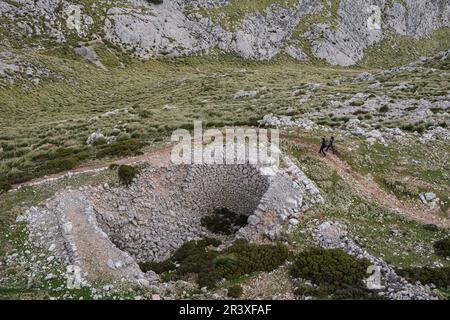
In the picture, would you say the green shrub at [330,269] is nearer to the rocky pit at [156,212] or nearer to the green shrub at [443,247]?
the rocky pit at [156,212]

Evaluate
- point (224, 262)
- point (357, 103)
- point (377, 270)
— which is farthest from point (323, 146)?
point (357, 103)

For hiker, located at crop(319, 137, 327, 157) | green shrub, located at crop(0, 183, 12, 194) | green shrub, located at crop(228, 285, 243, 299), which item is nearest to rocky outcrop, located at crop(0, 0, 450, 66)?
green shrub, located at crop(0, 183, 12, 194)

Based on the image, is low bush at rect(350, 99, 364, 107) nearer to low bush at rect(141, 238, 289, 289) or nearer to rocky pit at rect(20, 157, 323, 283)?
rocky pit at rect(20, 157, 323, 283)

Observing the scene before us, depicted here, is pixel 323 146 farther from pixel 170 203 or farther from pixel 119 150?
pixel 119 150

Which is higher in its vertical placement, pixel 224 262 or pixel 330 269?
pixel 330 269

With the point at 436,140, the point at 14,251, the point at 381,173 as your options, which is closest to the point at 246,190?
the point at 381,173

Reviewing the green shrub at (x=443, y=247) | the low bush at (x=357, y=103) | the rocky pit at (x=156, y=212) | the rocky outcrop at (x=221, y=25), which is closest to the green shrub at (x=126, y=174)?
the rocky pit at (x=156, y=212)
